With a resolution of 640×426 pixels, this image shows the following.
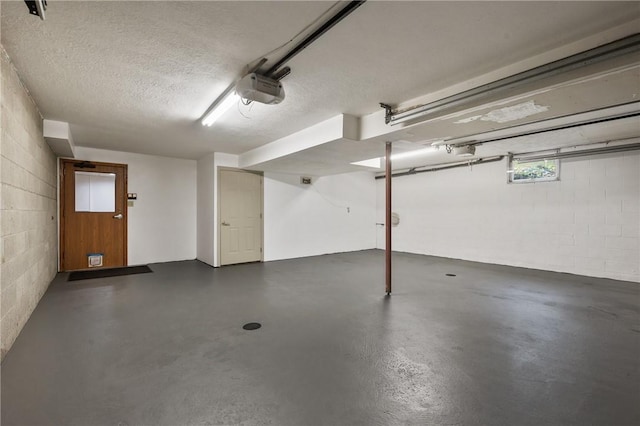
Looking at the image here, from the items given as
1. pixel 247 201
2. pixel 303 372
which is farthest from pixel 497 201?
pixel 303 372

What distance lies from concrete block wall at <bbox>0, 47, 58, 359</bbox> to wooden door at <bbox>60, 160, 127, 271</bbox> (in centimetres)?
160

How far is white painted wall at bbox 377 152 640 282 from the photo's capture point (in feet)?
15.9

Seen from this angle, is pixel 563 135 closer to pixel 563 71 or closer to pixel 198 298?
pixel 563 71

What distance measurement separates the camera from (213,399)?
1.80 metres

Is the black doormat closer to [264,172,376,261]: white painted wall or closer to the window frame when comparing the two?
[264,172,376,261]: white painted wall

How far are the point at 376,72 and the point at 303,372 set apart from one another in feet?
8.36

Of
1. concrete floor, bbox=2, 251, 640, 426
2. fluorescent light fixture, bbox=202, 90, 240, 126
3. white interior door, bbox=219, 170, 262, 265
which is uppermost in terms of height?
fluorescent light fixture, bbox=202, 90, 240, 126

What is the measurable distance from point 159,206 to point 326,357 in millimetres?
5459

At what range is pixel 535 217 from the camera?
5.77m

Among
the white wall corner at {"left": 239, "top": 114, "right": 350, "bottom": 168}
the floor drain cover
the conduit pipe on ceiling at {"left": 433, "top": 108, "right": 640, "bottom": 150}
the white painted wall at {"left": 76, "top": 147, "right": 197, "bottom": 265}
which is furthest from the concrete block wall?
the conduit pipe on ceiling at {"left": 433, "top": 108, "right": 640, "bottom": 150}

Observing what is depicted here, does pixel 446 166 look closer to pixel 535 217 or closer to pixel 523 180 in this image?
pixel 523 180

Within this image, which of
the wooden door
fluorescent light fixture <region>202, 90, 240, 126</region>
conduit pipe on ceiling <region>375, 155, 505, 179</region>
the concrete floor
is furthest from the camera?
conduit pipe on ceiling <region>375, 155, 505, 179</region>

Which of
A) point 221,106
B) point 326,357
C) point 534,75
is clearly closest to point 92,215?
point 221,106

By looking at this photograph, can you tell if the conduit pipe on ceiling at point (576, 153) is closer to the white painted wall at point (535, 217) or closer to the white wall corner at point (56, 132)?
the white painted wall at point (535, 217)
